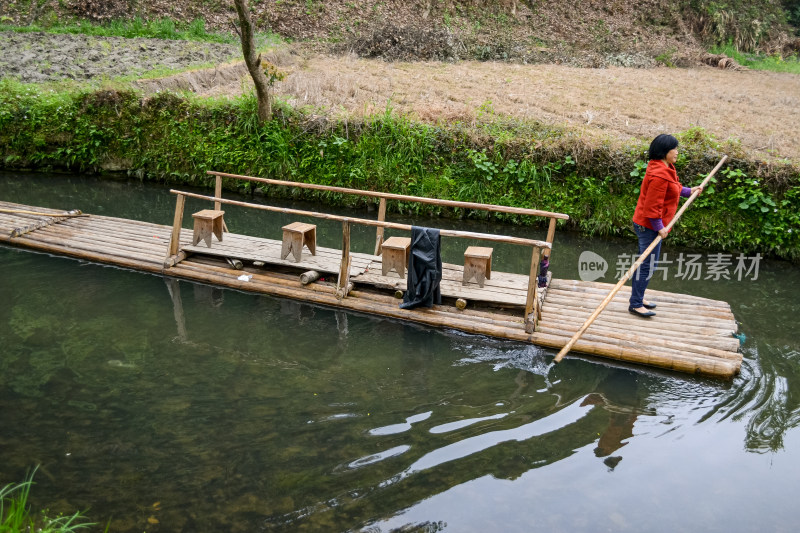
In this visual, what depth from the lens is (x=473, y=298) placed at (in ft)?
25.5

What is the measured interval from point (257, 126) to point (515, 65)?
34.7 feet

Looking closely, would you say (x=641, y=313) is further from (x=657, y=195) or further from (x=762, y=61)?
(x=762, y=61)

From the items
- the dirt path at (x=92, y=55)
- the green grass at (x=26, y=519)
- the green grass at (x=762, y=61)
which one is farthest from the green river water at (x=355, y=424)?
the green grass at (x=762, y=61)

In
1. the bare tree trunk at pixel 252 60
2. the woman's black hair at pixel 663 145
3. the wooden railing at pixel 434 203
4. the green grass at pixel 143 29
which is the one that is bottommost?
the wooden railing at pixel 434 203

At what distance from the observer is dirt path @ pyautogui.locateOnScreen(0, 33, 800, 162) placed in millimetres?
13578

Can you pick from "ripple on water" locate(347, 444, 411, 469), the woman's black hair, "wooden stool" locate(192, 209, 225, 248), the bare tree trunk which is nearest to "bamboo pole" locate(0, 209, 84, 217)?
"wooden stool" locate(192, 209, 225, 248)

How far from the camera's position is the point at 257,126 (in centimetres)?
1373

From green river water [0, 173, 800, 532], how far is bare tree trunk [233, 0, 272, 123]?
19.8ft

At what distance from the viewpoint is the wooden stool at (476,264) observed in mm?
7941

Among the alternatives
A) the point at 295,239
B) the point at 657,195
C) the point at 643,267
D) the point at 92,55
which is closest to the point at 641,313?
the point at 643,267

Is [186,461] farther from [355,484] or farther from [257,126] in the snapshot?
[257,126]

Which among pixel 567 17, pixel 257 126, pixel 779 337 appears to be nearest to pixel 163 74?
pixel 257 126

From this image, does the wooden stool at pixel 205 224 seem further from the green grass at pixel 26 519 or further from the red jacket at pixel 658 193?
the red jacket at pixel 658 193

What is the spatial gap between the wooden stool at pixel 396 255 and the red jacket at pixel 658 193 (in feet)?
9.36
